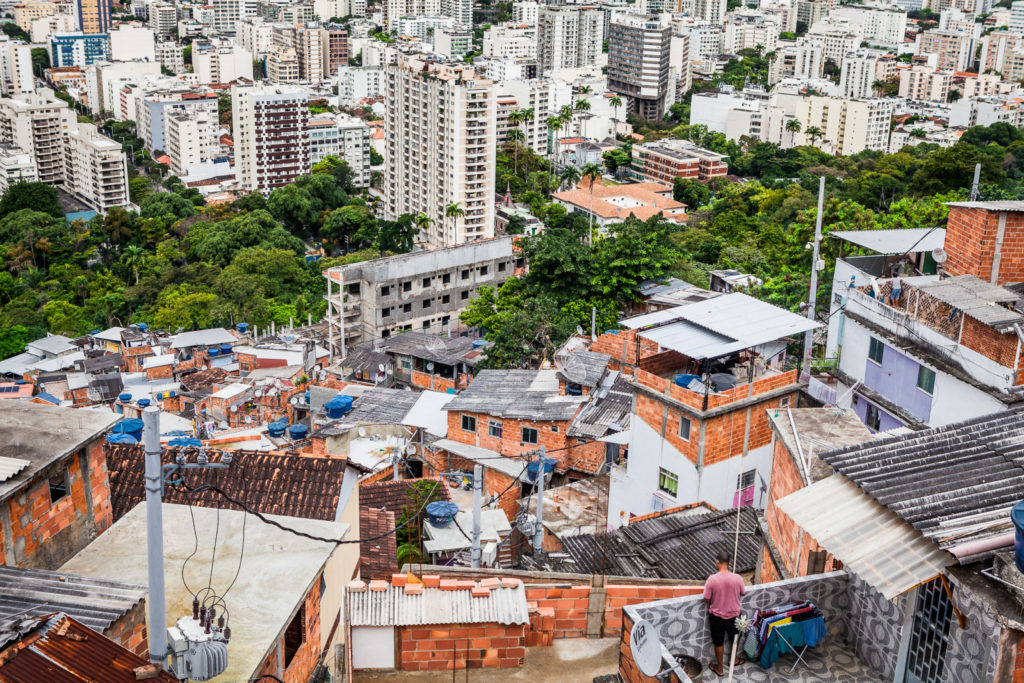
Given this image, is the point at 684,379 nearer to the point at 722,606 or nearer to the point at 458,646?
the point at 458,646

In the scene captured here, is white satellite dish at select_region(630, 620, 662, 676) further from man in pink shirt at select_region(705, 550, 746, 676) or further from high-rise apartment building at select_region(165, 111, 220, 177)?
high-rise apartment building at select_region(165, 111, 220, 177)

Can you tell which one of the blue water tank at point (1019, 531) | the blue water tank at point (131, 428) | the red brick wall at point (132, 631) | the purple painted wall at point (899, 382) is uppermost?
the blue water tank at point (1019, 531)

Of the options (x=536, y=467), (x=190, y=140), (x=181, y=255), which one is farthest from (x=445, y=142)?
(x=536, y=467)

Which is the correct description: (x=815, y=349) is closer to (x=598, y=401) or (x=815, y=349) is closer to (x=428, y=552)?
(x=598, y=401)

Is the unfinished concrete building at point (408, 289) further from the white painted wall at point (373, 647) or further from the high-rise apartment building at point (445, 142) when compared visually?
the white painted wall at point (373, 647)

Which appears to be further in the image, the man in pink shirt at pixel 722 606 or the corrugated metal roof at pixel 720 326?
the corrugated metal roof at pixel 720 326

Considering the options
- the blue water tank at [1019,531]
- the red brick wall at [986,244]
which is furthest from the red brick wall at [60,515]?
the red brick wall at [986,244]

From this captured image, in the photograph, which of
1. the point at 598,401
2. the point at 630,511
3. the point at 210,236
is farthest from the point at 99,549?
the point at 210,236
